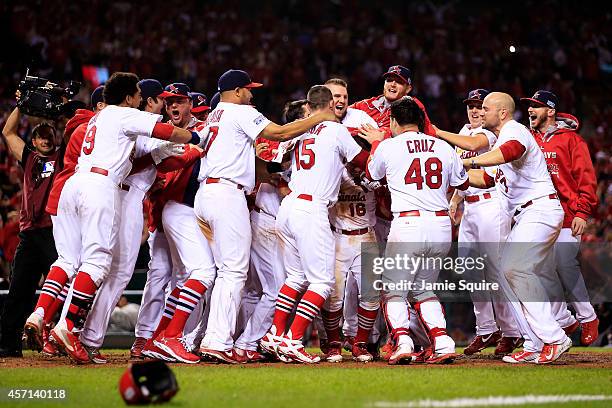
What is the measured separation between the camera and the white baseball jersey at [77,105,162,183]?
8484 mm

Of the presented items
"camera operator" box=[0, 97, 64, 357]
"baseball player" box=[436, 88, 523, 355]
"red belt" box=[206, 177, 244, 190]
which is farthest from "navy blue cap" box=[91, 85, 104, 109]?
"baseball player" box=[436, 88, 523, 355]

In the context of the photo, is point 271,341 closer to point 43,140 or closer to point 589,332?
point 43,140

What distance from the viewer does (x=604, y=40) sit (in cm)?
2567

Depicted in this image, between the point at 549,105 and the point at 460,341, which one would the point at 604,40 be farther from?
the point at 549,105

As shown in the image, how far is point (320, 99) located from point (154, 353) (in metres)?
2.95

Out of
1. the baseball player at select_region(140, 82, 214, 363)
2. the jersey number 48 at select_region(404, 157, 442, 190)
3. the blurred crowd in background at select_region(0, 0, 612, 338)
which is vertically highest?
the blurred crowd in background at select_region(0, 0, 612, 338)

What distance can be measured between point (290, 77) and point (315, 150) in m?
13.0

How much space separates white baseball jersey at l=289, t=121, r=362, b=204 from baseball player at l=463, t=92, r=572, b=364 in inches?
47.6

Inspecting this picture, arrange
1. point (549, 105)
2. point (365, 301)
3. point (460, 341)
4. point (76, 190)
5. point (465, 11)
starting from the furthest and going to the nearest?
point (465, 11) < point (460, 341) < point (549, 105) < point (365, 301) < point (76, 190)

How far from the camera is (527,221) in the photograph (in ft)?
29.1

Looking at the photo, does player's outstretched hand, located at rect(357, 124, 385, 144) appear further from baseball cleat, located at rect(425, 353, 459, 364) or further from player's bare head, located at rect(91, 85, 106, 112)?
player's bare head, located at rect(91, 85, 106, 112)

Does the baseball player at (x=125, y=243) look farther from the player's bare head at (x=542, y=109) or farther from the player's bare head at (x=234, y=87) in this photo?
the player's bare head at (x=542, y=109)

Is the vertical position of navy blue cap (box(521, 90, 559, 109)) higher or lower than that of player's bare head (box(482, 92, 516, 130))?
higher

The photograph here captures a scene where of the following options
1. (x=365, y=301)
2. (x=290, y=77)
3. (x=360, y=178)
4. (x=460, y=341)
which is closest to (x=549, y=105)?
(x=360, y=178)
